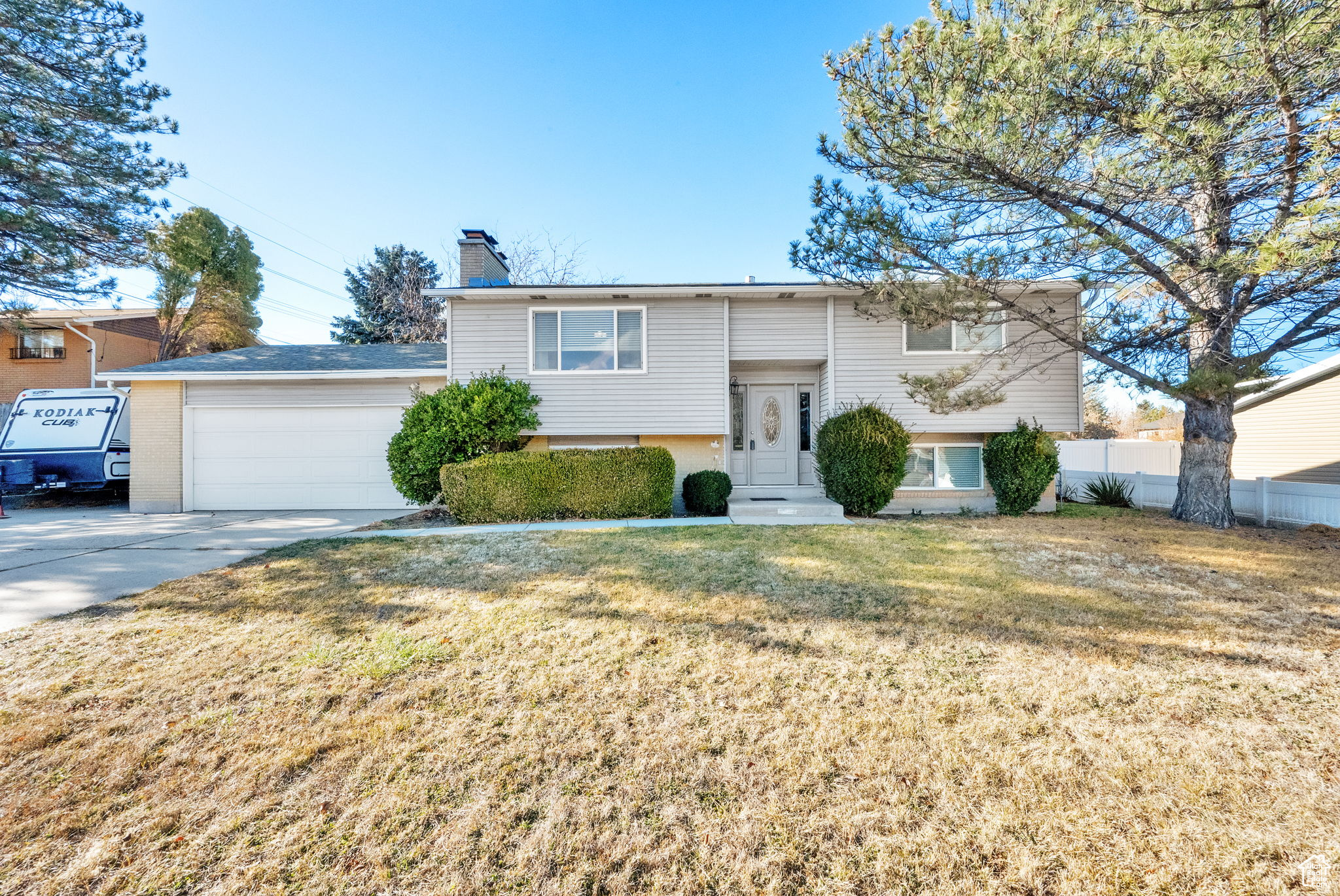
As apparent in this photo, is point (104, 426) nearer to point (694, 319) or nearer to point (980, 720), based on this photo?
point (694, 319)

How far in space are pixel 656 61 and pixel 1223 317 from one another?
11.5 meters

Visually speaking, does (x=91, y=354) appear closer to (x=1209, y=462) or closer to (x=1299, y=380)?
(x=1209, y=462)

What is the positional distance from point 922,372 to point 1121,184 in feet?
12.8

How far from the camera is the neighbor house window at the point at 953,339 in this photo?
9977mm

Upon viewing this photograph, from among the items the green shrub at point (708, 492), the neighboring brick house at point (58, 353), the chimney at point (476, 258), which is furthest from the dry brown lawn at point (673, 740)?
the neighboring brick house at point (58, 353)

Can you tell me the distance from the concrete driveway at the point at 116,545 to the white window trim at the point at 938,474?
9920 millimetres

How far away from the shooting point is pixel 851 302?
33.1 ft

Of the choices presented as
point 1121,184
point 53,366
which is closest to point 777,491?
point 1121,184

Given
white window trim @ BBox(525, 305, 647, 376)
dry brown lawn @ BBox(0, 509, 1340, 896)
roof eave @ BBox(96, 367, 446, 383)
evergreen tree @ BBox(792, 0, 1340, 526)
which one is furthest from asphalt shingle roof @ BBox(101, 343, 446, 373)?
evergreen tree @ BBox(792, 0, 1340, 526)

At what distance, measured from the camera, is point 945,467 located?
10.5 metres

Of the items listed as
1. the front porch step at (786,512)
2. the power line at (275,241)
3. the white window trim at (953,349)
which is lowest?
the front porch step at (786,512)

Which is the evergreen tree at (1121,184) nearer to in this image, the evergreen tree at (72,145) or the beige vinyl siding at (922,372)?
the beige vinyl siding at (922,372)

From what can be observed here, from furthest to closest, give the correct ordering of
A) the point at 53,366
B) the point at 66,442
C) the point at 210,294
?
1. the point at 210,294
2. the point at 53,366
3. the point at 66,442

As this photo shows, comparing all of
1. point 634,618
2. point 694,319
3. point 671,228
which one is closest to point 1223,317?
point 694,319
